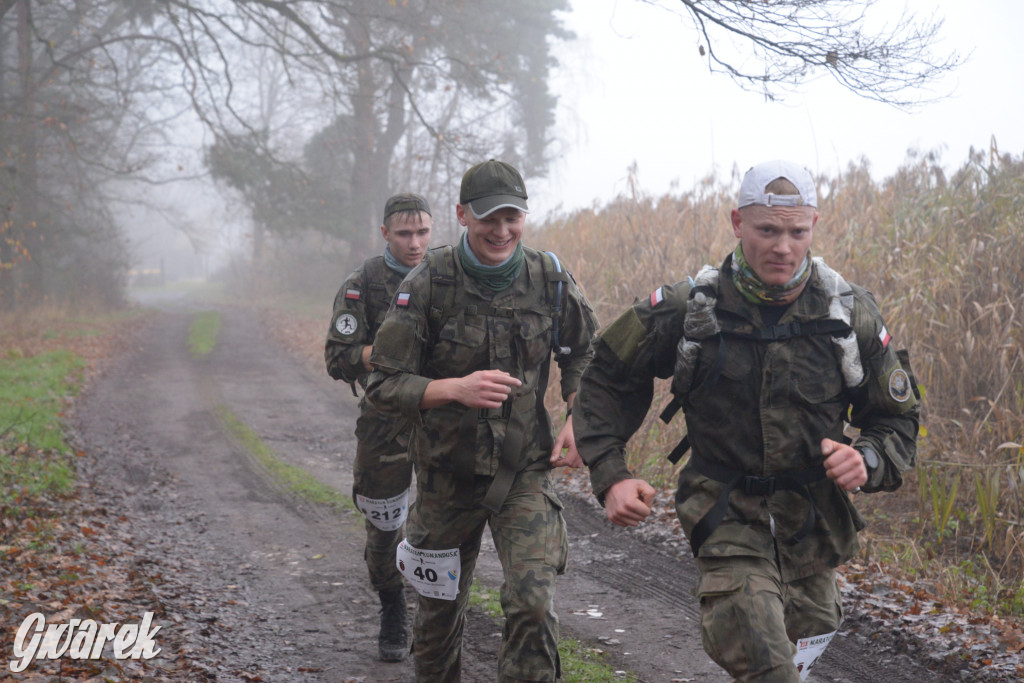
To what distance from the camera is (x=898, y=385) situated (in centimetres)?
283

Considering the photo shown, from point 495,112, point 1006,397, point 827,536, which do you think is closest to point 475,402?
point 827,536

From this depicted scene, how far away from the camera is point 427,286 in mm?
3645

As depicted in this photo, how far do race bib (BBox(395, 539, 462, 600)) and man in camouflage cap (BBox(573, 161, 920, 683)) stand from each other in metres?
1.01

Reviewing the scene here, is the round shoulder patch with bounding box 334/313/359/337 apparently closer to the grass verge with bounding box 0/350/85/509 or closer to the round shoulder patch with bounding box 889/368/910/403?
the round shoulder patch with bounding box 889/368/910/403

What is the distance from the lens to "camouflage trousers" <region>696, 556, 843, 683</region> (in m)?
2.51

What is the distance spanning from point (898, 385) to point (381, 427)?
2957mm

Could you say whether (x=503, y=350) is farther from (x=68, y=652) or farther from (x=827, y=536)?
(x=68, y=652)

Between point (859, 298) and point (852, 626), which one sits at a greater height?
point (859, 298)

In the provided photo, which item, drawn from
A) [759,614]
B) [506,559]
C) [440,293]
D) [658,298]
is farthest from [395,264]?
[759,614]

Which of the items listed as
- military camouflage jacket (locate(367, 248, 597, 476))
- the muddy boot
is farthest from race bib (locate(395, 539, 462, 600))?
the muddy boot

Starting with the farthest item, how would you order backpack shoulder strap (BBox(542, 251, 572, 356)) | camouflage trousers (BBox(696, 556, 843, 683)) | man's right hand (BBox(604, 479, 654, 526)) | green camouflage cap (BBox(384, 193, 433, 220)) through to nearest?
green camouflage cap (BBox(384, 193, 433, 220)), backpack shoulder strap (BBox(542, 251, 572, 356)), man's right hand (BBox(604, 479, 654, 526)), camouflage trousers (BBox(696, 556, 843, 683))

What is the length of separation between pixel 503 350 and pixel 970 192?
6.32 m

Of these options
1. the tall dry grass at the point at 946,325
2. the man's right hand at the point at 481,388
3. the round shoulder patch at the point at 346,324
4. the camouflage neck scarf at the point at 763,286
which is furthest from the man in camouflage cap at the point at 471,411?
the tall dry grass at the point at 946,325

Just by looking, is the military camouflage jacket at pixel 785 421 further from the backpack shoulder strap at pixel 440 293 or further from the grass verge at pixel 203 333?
the grass verge at pixel 203 333
